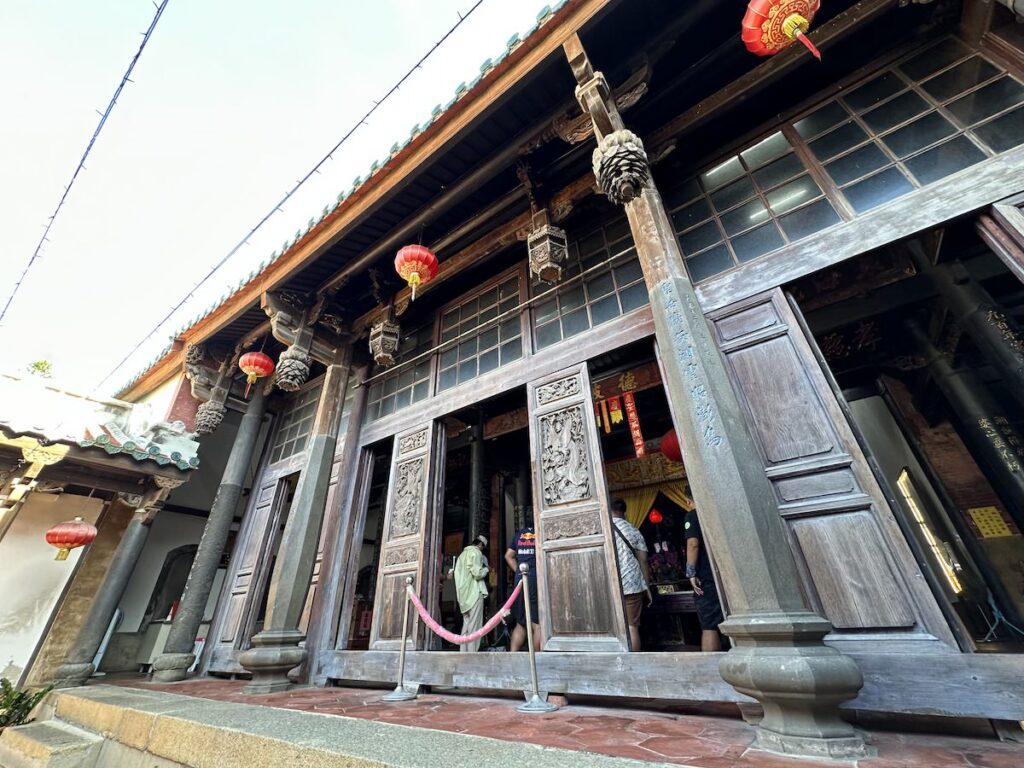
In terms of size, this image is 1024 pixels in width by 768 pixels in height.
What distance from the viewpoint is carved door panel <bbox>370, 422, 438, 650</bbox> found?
15.7ft

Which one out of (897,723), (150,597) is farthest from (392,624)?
(150,597)

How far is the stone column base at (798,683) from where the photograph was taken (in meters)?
1.96

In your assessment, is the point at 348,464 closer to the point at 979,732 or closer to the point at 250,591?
the point at 250,591

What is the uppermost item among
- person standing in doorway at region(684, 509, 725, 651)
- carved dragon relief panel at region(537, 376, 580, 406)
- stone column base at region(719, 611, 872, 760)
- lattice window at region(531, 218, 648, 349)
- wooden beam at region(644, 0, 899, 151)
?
wooden beam at region(644, 0, 899, 151)

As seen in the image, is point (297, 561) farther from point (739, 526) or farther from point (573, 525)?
point (739, 526)

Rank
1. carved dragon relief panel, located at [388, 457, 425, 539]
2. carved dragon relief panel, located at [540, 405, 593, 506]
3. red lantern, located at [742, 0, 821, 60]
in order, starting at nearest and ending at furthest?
red lantern, located at [742, 0, 821, 60], carved dragon relief panel, located at [540, 405, 593, 506], carved dragon relief panel, located at [388, 457, 425, 539]

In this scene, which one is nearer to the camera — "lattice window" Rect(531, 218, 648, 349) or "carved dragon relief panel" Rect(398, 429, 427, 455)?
"lattice window" Rect(531, 218, 648, 349)

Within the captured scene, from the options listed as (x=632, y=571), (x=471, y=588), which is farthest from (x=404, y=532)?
(x=632, y=571)

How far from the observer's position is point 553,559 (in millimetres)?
3914

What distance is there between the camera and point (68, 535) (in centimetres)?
680

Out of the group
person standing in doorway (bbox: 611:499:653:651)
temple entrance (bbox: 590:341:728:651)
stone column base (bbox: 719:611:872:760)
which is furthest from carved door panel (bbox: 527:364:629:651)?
temple entrance (bbox: 590:341:728:651)

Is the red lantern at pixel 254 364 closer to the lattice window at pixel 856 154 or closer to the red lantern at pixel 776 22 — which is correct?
the lattice window at pixel 856 154

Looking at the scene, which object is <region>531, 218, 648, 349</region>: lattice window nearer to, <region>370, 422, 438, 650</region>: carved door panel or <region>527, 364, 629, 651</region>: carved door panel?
<region>527, 364, 629, 651</region>: carved door panel

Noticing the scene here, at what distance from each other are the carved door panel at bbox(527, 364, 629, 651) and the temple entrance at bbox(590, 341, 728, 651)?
2.02 metres
